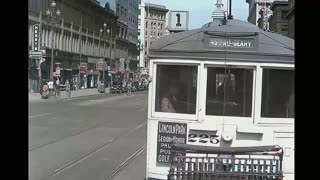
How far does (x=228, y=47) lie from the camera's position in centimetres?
545

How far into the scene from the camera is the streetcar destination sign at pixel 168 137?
5.55 m

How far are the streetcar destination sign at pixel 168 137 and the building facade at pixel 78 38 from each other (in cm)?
2467

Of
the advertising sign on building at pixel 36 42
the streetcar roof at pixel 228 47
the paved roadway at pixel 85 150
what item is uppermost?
the advertising sign on building at pixel 36 42

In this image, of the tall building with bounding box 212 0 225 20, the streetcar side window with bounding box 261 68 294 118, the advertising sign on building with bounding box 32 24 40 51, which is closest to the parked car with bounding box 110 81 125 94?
the advertising sign on building with bounding box 32 24 40 51

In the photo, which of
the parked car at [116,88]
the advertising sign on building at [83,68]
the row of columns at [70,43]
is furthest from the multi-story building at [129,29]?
the advertising sign on building at [83,68]

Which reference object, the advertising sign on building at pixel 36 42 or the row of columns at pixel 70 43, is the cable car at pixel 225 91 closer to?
the advertising sign on building at pixel 36 42

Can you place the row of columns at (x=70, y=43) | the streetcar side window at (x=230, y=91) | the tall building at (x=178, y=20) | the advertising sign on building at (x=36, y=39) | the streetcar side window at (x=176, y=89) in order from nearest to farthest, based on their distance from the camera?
the streetcar side window at (x=230, y=91) < the streetcar side window at (x=176, y=89) < the tall building at (x=178, y=20) < the advertising sign on building at (x=36, y=39) < the row of columns at (x=70, y=43)

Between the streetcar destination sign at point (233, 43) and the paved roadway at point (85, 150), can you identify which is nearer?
the streetcar destination sign at point (233, 43)

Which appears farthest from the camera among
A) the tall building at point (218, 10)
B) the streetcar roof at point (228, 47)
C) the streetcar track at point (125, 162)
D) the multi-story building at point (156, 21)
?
the multi-story building at point (156, 21)

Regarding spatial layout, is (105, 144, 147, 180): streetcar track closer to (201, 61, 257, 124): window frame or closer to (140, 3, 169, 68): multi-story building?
(140, 3, 169, 68): multi-story building

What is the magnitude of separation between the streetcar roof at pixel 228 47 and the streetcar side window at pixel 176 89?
6.4 inches

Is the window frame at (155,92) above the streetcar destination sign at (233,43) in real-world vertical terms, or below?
below
